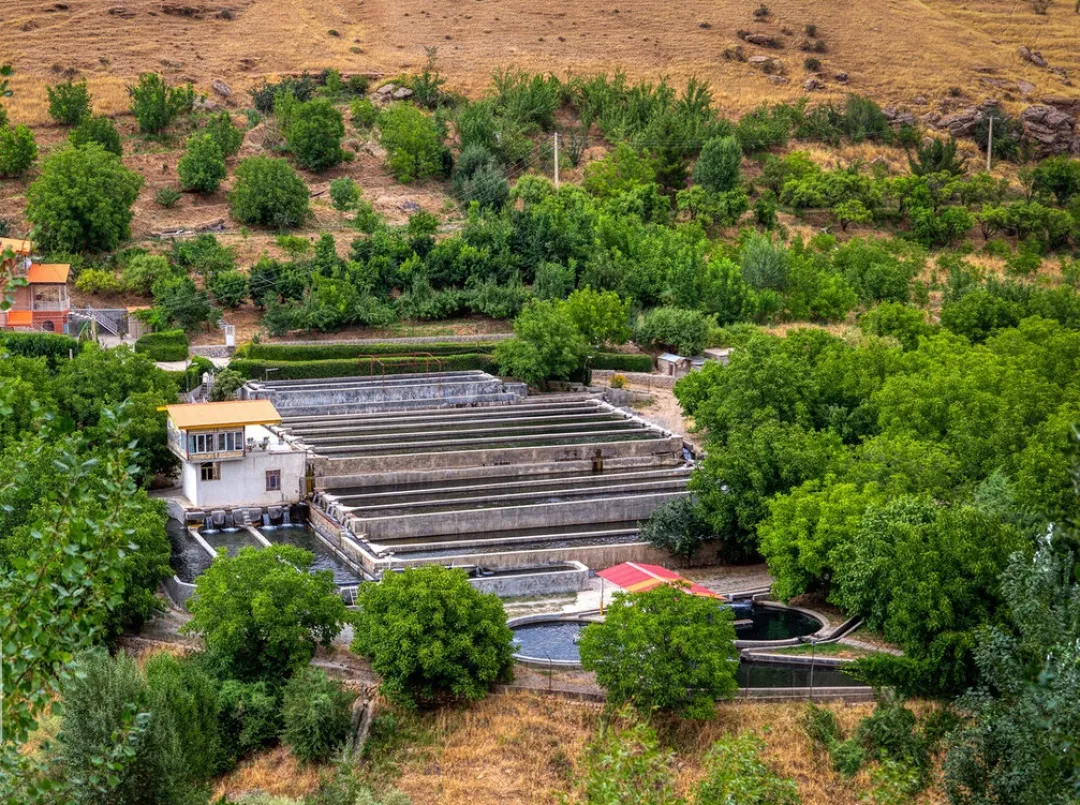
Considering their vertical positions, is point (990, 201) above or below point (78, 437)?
below

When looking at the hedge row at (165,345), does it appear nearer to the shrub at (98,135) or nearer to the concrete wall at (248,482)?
the concrete wall at (248,482)

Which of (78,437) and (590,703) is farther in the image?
(590,703)

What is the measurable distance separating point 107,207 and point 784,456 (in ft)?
113

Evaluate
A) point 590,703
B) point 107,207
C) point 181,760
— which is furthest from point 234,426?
point 107,207

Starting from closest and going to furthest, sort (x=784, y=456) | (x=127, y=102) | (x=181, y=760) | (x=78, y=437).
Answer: (x=78, y=437), (x=181, y=760), (x=784, y=456), (x=127, y=102)

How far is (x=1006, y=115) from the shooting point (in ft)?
307

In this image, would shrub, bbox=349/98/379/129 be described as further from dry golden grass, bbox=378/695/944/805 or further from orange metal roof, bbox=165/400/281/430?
dry golden grass, bbox=378/695/944/805

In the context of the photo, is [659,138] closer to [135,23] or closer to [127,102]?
[127,102]

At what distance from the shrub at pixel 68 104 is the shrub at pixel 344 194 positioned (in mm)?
14991

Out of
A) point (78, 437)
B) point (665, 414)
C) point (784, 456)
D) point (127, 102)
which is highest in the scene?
point (78, 437)

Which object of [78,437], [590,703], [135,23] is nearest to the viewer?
[78,437]

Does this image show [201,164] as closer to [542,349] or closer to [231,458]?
[542,349]

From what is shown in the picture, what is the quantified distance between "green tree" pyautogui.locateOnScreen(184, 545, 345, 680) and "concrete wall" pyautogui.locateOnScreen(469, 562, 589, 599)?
5.52 metres

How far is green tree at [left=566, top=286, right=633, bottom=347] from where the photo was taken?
57031mm
